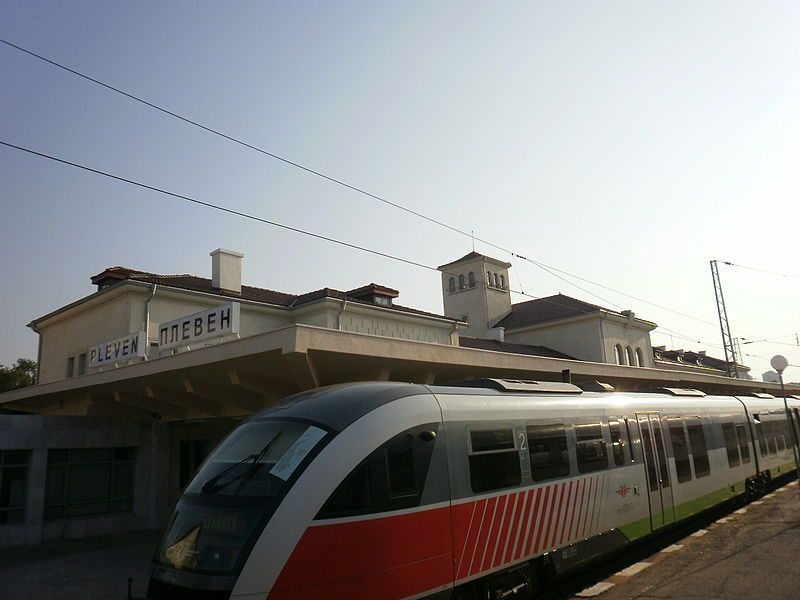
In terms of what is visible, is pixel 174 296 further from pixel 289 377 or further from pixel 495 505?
pixel 495 505

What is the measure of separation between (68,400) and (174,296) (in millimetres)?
5019

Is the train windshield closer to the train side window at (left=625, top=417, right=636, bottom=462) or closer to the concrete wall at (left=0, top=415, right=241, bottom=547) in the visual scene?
the train side window at (left=625, top=417, right=636, bottom=462)

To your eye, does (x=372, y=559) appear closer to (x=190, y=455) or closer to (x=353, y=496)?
(x=353, y=496)

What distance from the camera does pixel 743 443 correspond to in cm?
1464

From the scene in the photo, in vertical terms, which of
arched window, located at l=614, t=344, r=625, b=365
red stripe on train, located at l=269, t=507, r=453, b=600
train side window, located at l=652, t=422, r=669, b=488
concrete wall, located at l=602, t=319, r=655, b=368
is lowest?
red stripe on train, located at l=269, t=507, r=453, b=600

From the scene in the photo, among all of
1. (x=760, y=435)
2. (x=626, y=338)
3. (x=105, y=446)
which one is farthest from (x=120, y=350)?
(x=626, y=338)

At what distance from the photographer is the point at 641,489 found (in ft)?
32.3

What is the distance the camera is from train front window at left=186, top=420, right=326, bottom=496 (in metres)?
5.68

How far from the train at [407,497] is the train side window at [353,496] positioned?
0.01 m

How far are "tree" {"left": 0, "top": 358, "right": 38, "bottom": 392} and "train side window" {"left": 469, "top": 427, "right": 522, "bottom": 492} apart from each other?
4608cm

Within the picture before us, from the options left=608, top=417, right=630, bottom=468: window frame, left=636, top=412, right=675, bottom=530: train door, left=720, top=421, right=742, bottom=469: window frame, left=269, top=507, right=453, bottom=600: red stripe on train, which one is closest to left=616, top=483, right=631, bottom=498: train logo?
left=608, top=417, right=630, bottom=468: window frame

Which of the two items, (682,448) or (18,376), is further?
(18,376)

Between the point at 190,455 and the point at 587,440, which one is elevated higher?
the point at 190,455

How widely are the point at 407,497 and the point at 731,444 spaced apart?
1105cm
